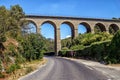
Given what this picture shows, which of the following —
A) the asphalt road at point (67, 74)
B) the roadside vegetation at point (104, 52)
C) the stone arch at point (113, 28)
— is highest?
the stone arch at point (113, 28)

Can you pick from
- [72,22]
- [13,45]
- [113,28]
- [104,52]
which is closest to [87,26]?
[72,22]

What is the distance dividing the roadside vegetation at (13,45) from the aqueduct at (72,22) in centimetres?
4661

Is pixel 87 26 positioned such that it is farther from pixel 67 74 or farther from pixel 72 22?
pixel 67 74

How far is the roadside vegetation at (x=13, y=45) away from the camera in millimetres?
29203

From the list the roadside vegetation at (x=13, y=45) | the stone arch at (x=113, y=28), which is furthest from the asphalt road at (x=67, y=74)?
the stone arch at (x=113, y=28)

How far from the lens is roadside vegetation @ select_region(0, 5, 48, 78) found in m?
29.2

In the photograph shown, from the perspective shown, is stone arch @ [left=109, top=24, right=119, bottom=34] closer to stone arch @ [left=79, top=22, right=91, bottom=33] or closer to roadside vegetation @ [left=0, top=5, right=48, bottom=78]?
stone arch @ [left=79, top=22, right=91, bottom=33]

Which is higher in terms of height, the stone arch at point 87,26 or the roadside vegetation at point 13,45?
the stone arch at point 87,26

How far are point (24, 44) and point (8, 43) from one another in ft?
30.0

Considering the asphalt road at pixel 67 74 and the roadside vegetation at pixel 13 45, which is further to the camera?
the roadside vegetation at pixel 13 45

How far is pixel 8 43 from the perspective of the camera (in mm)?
35438

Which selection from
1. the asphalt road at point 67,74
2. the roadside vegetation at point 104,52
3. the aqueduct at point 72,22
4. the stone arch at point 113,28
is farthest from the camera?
the stone arch at point 113,28

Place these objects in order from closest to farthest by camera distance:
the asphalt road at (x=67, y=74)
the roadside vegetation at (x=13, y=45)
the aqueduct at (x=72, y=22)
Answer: the asphalt road at (x=67, y=74) < the roadside vegetation at (x=13, y=45) < the aqueduct at (x=72, y=22)

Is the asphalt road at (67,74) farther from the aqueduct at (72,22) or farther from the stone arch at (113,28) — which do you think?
the stone arch at (113,28)
